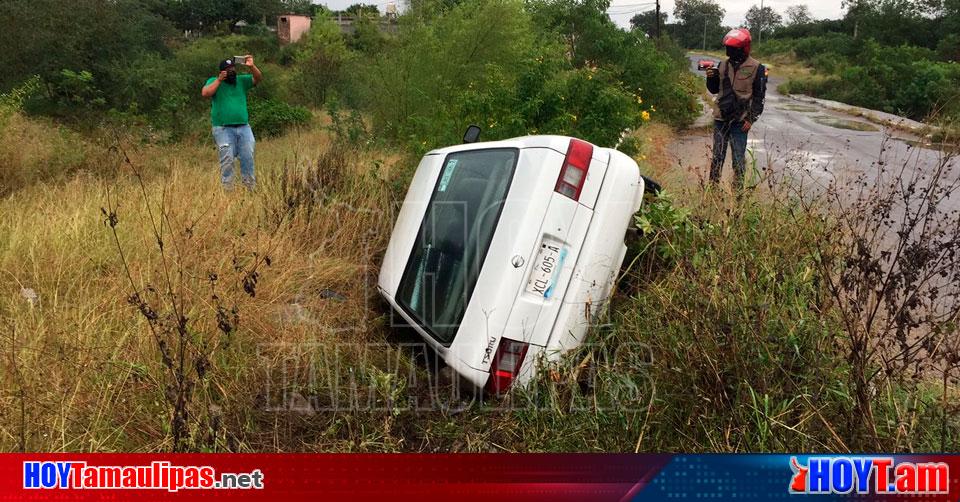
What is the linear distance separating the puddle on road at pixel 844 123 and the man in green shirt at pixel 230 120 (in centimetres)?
1428

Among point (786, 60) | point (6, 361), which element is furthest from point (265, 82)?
point (786, 60)

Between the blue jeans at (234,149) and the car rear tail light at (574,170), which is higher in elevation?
the car rear tail light at (574,170)

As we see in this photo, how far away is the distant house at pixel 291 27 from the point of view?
4759 cm

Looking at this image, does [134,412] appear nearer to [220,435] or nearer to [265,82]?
[220,435]

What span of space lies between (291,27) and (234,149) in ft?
150

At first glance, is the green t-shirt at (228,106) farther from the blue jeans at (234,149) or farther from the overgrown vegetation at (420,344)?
the overgrown vegetation at (420,344)

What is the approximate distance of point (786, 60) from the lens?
54688mm

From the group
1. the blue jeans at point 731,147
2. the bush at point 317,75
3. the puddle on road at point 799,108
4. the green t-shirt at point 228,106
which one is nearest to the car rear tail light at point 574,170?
the blue jeans at point 731,147

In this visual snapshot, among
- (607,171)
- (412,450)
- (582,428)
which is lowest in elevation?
(412,450)

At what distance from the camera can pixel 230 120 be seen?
6648 millimetres

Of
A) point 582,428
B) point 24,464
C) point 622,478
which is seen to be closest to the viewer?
point 622,478

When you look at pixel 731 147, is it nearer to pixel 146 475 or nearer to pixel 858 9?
pixel 146 475

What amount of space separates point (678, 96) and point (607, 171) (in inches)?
560

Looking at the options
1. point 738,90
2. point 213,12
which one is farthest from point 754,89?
point 213,12
